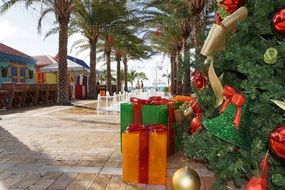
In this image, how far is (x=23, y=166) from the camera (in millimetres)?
5023

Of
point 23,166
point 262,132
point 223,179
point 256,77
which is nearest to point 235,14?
point 256,77

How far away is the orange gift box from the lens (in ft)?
13.6

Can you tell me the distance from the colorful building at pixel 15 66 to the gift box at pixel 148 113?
20.6 meters

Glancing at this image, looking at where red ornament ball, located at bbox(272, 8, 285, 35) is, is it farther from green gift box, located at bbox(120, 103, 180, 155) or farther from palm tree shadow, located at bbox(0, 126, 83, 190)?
green gift box, located at bbox(120, 103, 180, 155)

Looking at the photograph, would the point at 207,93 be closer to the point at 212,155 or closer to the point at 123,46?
the point at 212,155

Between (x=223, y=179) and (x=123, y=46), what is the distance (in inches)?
1235

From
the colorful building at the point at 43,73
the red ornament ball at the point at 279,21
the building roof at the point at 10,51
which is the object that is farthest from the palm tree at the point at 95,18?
the red ornament ball at the point at 279,21

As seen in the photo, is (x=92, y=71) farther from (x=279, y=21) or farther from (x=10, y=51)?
(x=279, y=21)

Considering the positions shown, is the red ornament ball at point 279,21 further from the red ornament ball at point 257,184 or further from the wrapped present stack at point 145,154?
the wrapped present stack at point 145,154

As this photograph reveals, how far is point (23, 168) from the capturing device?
490 cm

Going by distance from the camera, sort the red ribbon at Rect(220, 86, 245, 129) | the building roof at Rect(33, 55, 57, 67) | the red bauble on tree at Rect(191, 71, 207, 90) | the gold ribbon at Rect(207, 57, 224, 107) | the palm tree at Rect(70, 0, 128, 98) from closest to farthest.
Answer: the red ribbon at Rect(220, 86, 245, 129)
the gold ribbon at Rect(207, 57, 224, 107)
the red bauble on tree at Rect(191, 71, 207, 90)
the palm tree at Rect(70, 0, 128, 98)
the building roof at Rect(33, 55, 57, 67)

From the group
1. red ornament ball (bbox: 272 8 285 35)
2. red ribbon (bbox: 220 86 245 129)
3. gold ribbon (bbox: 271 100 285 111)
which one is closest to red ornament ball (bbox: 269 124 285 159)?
gold ribbon (bbox: 271 100 285 111)

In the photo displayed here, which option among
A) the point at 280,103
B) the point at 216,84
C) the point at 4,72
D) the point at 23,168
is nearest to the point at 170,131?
the point at 23,168

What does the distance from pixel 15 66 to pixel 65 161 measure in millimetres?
23232
